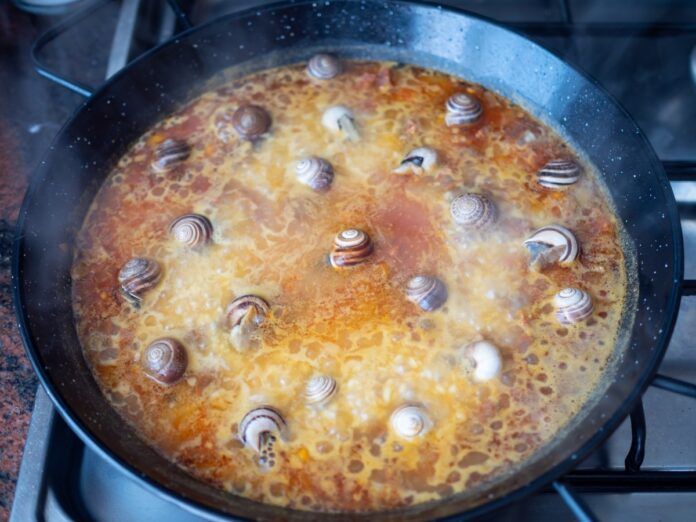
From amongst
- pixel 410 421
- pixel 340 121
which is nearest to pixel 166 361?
pixel 410 421

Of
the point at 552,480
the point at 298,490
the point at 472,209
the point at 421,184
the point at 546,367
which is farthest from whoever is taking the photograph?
the point at 421,184

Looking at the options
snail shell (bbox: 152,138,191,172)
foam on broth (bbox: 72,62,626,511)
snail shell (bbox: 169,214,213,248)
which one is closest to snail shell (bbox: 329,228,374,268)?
foam on broth (bbox: 72,62,626,511)

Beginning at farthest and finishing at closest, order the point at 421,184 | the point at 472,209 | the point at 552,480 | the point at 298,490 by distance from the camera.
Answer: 1. the point at 421,184
2. the point at 472,209
3. the point at 298,490
4. the point at 552,480

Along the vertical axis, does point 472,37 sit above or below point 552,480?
above

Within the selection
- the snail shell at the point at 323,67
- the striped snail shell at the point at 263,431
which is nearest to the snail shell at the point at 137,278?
the striped snail shell at the point at 263,431

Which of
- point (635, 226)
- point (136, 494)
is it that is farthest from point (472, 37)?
point (136, 494)

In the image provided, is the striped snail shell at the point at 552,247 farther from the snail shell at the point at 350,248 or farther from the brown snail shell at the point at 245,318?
the brown snail shell at the point at 245,318

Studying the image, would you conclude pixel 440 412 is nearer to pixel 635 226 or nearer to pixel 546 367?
pixel 546 367

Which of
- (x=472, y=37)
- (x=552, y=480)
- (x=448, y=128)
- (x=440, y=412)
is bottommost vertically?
(x=552, y=480)
